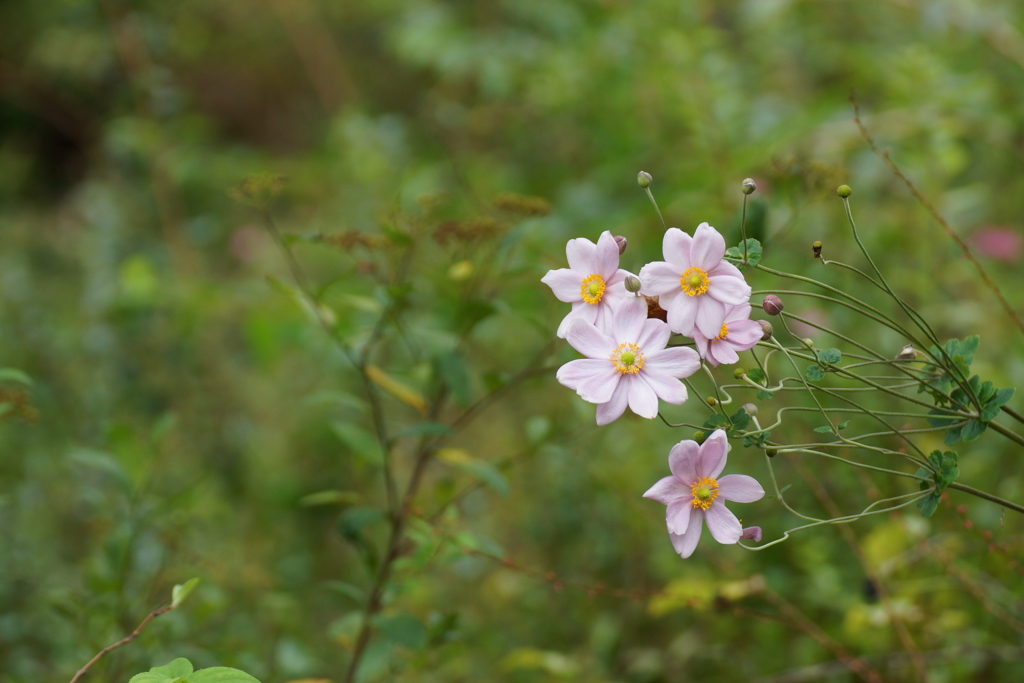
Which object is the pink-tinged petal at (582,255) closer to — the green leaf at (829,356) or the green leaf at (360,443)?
the green leaf at (829,356)

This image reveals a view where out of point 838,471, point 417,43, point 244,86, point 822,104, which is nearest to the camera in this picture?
point 838,471

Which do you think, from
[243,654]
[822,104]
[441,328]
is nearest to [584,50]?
[822,104]

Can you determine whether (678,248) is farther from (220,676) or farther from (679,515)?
(220,676)

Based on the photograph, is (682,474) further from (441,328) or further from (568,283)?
Answer: (441,328)

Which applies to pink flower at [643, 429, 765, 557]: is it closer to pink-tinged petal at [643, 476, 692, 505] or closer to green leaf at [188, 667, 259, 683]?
pink-tinged petal at [643, 476, 692, 505]

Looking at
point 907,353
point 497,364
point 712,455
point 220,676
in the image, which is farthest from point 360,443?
point 497,364
